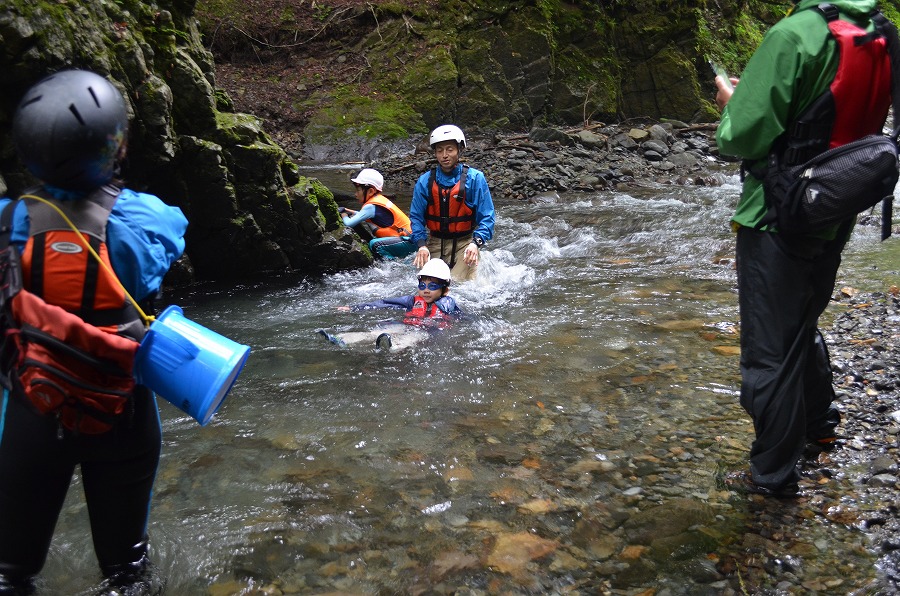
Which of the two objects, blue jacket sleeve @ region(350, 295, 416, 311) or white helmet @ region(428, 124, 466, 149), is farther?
white helmet @ region(428, 124, 466, 149)

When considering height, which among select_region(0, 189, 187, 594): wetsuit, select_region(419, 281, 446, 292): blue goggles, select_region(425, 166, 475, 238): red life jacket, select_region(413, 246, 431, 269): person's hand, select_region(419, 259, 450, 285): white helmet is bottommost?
select_region(419, 281, 446, 292): blue goggles

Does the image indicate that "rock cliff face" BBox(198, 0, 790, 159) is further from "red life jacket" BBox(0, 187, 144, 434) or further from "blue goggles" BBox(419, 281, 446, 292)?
"red life jacket" BBox(0, 187, 144, 434)

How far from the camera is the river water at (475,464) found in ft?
10.7

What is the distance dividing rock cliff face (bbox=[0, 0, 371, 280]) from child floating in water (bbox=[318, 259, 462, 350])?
189 cm

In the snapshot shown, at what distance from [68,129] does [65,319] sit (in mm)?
602

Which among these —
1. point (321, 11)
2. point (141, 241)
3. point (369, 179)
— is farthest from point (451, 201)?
point (321, 11)

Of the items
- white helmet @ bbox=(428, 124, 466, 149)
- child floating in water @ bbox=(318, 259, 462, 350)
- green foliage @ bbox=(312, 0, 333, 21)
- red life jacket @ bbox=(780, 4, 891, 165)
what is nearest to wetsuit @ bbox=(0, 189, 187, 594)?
red life jacket @ bbox=(780, 4, 891, 165)

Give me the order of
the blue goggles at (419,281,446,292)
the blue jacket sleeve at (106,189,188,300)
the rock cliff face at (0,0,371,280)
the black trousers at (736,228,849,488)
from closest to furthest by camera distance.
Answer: the blue jacket sleeve at (106,189,188,300), the black trousers at (736,228,849,488), the rock cliff face at (0,0,371,280), the blue goggles at (419,281,446,292)

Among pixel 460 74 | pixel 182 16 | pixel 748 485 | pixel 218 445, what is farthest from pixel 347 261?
pixel 460 74

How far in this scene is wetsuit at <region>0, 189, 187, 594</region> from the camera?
2.44 metres

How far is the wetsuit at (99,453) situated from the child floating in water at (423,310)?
163 inches

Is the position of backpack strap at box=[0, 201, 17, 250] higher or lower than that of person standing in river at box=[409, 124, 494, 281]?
higher

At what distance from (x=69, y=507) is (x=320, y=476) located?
130 cm

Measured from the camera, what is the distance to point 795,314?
3449 millimetres
